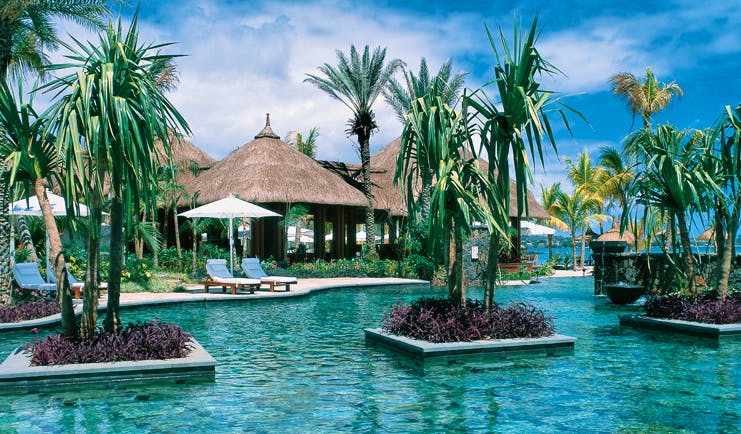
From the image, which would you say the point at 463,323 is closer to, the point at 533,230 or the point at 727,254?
the point at 727,254

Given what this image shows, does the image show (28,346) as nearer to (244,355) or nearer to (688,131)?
(244,355)

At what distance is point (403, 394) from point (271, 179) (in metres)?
21.0

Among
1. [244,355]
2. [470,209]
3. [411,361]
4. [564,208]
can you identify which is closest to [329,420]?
[411,361]

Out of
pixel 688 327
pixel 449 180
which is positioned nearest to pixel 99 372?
pixel 449 180

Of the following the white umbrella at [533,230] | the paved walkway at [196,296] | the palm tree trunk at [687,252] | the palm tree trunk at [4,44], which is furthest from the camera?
the white umbrella at [533,230]

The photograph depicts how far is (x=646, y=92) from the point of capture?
3650 centimetres

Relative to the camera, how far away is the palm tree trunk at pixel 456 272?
10234 mm

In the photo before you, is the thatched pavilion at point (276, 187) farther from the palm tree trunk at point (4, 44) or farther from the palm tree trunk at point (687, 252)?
the palm tree trunk at point (687, 252)

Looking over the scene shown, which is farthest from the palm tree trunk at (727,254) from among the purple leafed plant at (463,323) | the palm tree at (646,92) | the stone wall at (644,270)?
the palm tree at (646,92)

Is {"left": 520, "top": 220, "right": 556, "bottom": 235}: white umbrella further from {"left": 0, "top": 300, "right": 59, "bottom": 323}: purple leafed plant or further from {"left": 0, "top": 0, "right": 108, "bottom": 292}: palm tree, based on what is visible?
{"left": 0, "top": 300, "right": 59, "bottom": 323}: purple leafed plant

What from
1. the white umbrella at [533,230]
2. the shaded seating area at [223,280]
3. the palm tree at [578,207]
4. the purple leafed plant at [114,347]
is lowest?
the purple leafed plant at [114,347]

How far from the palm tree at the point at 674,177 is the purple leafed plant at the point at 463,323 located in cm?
334

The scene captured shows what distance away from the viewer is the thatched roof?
3262cm

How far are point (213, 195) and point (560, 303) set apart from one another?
1510 cm
